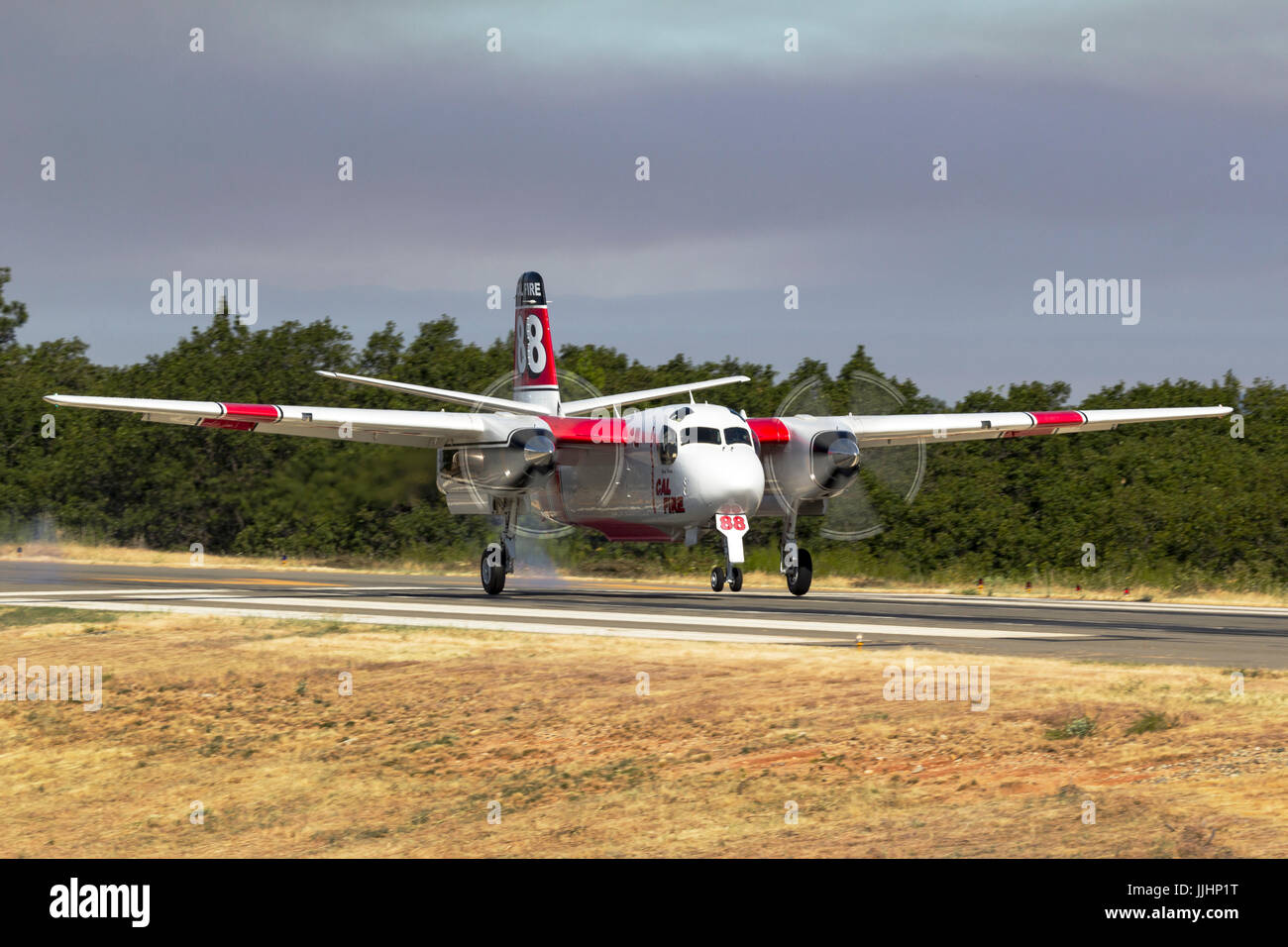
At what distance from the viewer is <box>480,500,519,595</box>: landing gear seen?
103ft

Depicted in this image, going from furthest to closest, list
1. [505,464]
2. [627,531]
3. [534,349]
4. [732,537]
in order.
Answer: [534,349], [627,531], [505,464], [732,537]

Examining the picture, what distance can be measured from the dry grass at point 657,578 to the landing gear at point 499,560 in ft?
25.4

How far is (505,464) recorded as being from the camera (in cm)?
3003

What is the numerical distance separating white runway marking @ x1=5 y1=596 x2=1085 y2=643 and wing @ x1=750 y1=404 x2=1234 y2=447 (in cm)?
988

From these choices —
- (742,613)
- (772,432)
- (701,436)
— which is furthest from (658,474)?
(742,613)

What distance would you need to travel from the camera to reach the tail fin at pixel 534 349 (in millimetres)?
38438

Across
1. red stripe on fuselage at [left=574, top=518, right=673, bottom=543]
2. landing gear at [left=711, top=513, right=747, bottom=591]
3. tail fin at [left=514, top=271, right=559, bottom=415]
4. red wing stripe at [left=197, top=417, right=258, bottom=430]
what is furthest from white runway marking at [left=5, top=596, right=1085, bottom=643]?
tail fin at [left=514, top=271, right=559, bottom=415]

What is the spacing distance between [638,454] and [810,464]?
4.07 meters

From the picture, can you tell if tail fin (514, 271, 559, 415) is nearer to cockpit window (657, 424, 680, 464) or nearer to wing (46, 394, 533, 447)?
wing (46, 394, 533, 447)

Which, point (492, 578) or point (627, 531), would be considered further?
point (627, 531)

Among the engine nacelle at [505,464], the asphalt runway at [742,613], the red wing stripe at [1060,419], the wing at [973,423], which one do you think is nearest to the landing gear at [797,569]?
the asphalt runway at [742,613]

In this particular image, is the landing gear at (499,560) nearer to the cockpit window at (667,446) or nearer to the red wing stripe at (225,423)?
the cockpit window at (667,446)

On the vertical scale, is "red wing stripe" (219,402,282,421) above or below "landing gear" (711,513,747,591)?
above

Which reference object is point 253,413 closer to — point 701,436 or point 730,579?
point 701,436
